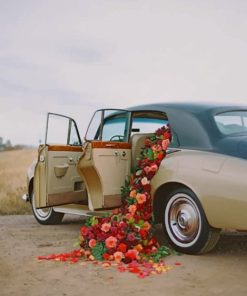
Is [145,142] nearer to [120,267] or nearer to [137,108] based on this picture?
[137,108]

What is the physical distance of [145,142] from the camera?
7.08 m

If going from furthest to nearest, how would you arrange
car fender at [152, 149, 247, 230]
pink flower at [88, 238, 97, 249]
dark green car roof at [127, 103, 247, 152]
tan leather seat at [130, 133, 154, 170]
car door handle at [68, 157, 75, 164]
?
1. car door handle at [68, 157, 75, 164]
2. tan leather seat at [130, 133, 154, 170]
3. pink flower at [88, 238, 97, 249]
4. dark green car roof at [127, 103, 247, 152]
5. car fender at [152, 149, 247, 230]

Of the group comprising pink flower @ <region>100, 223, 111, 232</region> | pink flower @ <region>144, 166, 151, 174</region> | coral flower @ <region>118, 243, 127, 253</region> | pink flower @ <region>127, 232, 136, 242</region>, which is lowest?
coral flower @ <region>118, 243, 127, 253</region>

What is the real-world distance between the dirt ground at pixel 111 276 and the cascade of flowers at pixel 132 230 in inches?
10.4

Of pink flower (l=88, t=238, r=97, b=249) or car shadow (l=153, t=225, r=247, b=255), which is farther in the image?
car shadow (l=153, t=225, r=247, b=255)

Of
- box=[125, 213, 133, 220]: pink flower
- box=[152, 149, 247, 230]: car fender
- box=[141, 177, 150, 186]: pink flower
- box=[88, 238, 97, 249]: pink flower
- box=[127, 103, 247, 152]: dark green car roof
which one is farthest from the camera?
box=[141, 177, 150, 186]: pink flower

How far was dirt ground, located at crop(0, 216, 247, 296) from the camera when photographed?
4.85m

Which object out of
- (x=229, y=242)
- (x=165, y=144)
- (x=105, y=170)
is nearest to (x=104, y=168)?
(x=105, y=170)

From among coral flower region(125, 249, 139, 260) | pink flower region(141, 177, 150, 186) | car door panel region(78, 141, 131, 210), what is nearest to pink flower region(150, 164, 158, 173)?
pink flower region(141, 177, 150, 186)

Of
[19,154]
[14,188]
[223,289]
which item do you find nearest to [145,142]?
[223,289]

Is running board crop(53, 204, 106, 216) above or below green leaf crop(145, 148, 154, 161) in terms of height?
below

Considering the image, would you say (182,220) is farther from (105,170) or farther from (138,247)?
(105,170)

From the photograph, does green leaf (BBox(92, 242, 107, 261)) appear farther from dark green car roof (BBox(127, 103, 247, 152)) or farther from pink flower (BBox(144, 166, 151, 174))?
dark green car roof (BBox(127, 103, 247, 152))

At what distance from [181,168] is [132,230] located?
957 mm
